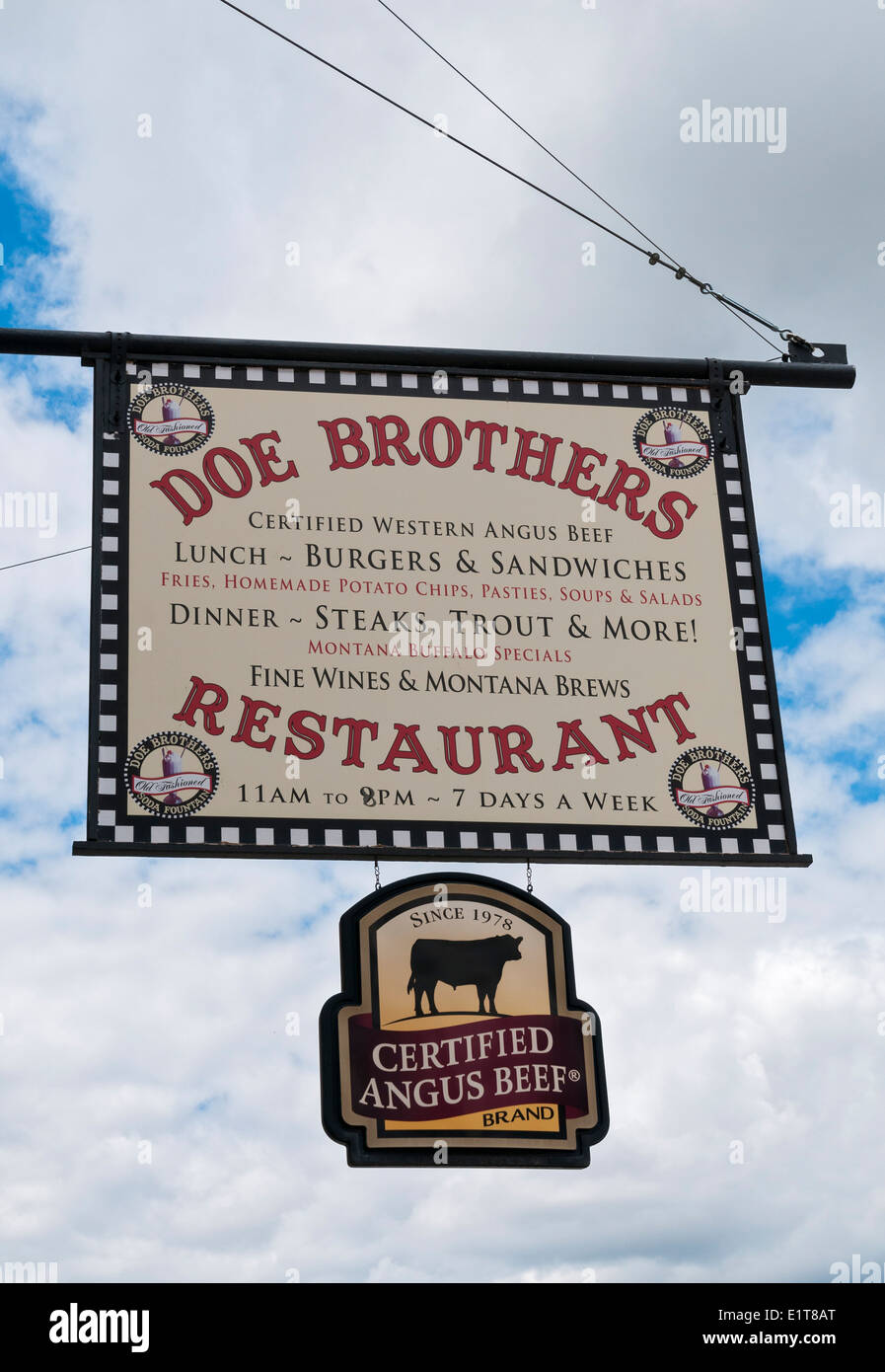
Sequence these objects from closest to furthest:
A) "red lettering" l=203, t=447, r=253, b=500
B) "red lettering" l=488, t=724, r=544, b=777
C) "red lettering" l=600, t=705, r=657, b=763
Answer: "red lettering" l=488, t=724, r=544, b=777 → "red lettering" l=600, t=705, r=657, b=763 → "red lettering" l=203, t=447, r=253, b=500

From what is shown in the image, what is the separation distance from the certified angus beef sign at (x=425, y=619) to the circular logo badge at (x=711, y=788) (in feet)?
0.05

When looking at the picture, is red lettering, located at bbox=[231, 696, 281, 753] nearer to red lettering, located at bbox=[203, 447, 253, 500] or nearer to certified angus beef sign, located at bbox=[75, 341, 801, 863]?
certified angus beef sign, located at bbox=[75, 341, 801, 863]

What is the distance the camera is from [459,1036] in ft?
29.4

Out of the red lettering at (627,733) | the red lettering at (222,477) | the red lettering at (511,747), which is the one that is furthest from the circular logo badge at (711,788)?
the red lettering at (222,477)

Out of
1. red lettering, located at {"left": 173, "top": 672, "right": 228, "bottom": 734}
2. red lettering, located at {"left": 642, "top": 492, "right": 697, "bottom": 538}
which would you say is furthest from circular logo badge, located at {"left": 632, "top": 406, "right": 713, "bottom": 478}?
red lettering, located at {"left": 173, "top": 672, "right": 228, "bottom": 734}

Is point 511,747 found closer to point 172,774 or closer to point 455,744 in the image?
point 455,744

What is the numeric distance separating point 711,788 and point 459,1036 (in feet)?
5.80

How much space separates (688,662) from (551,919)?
156 cm

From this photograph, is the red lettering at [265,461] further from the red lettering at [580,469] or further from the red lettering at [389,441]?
the red lettering at [580,469]

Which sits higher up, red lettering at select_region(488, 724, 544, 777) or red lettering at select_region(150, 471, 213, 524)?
red lettering at select_region(150, 471, 213, 524)

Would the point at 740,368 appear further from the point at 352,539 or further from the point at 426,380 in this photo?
the point at 352,539

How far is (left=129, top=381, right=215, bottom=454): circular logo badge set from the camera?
996 cm

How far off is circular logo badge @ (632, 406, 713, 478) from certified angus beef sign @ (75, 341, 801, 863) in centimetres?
1
